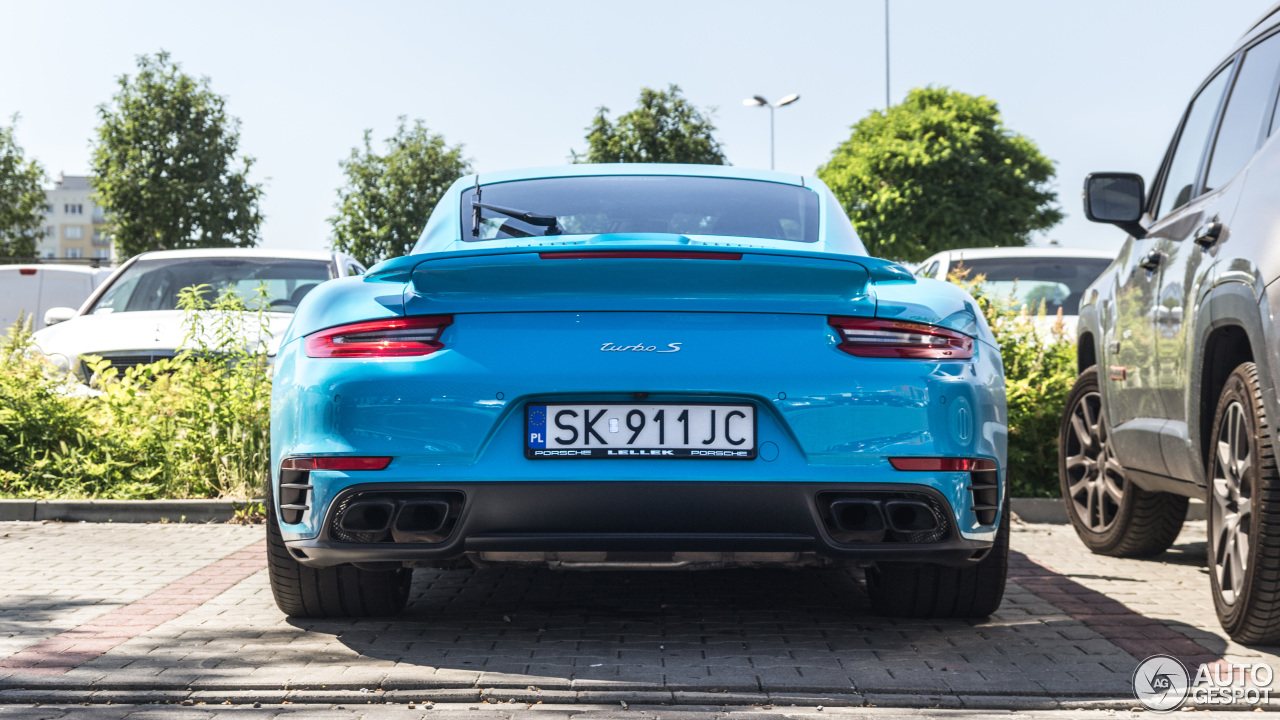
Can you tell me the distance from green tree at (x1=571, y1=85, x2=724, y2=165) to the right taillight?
3581cm

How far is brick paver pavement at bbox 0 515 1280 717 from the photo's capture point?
379 cm

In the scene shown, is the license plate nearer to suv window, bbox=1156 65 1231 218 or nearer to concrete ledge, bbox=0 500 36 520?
suv window, bbox=1156 65 1231 218

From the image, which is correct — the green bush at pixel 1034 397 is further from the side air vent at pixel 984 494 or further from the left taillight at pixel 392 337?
the left taillight at pixel 392 337

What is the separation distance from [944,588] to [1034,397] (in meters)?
4.39

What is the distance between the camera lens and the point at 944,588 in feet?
15.5

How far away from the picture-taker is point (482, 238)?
4.59m

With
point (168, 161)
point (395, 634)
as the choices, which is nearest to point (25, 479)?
point (395, 634)

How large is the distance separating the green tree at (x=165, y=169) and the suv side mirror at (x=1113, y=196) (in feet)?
110

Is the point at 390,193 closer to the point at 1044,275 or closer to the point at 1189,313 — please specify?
the point at 1044,275

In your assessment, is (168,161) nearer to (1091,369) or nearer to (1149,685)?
(1091,369)

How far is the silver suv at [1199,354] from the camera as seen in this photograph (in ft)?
13.8

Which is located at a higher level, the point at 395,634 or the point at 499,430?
the point at 499,430

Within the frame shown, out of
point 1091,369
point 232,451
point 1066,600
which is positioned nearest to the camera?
point 1066,600

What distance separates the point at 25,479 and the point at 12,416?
1.50 feet
